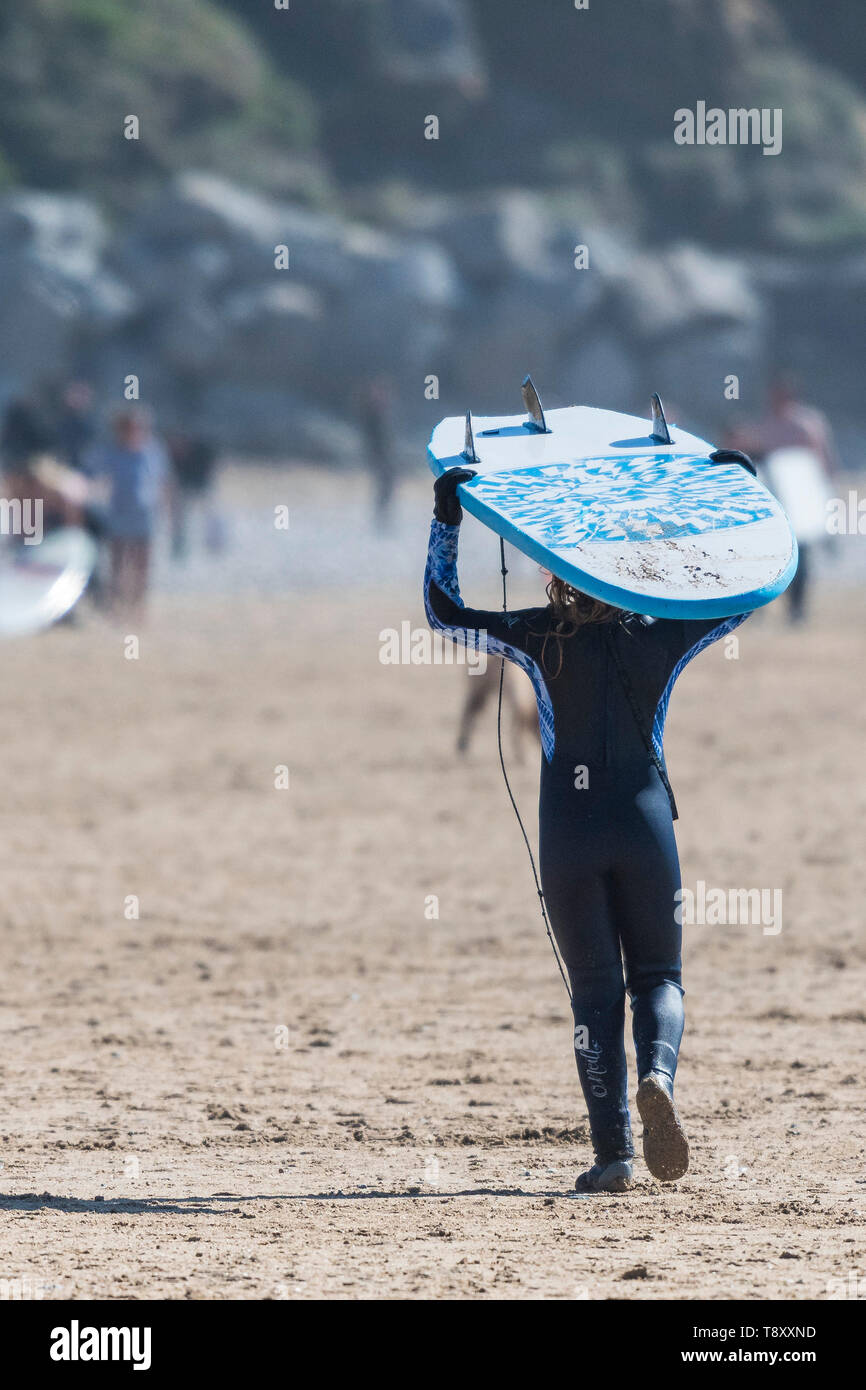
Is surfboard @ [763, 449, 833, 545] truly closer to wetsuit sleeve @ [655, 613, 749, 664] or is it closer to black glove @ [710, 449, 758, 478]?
black glove @ [710, 449, 758, 478]

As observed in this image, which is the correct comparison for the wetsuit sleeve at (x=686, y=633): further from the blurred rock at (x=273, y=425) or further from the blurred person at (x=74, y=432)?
the blurred rock at (x=273, y=425)

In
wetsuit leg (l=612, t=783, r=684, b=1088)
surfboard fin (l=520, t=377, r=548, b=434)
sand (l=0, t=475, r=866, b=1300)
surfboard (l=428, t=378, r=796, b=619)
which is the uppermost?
surfboard fin (l=520, t=377, r=548, b=434)

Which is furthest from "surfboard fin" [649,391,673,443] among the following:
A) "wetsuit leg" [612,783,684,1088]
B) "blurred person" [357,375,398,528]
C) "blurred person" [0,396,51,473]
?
"blurred person" [357,375,398,528]

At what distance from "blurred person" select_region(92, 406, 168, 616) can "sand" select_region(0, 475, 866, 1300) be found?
12.3ft

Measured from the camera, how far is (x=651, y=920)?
518 cm

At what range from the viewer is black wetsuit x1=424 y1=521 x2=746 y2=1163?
5133 mm

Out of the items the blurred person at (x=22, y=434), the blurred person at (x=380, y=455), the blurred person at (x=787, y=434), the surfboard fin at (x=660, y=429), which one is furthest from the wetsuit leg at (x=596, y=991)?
the blurred person at (x=380, y=455)

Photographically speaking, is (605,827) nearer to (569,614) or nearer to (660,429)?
(569,614)

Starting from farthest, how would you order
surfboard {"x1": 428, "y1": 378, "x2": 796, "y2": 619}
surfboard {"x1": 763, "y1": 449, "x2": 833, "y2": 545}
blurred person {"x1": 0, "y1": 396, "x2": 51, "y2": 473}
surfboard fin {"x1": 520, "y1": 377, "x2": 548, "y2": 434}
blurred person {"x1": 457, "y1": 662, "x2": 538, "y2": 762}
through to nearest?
blurred person {"x1": 0, "y1": 396, "x2": 51, "y2": 473}, surfboard {"x1": 763, "y1": 449, "x2": 833, "y2": 545}, blurred person {"x1": 457, "y1": 662, "x2": 538, "y2": 762}, surfboard fin {"x1": 520, "y1": 377, "x2": 548, "y2": 434}, surfboard {"x1": 428, "y1": 378, "x2": 796, "y2": 619}

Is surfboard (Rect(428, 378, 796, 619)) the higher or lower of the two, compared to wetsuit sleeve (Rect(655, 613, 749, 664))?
higher

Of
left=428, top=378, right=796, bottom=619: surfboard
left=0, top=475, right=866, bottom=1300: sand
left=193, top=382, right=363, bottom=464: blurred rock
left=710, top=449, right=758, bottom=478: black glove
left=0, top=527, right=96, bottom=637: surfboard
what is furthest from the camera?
left=193, top=382, right=363, bottom=464: blurred rock

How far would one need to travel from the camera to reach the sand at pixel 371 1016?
15.0 feet

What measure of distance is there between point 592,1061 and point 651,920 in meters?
0.39
